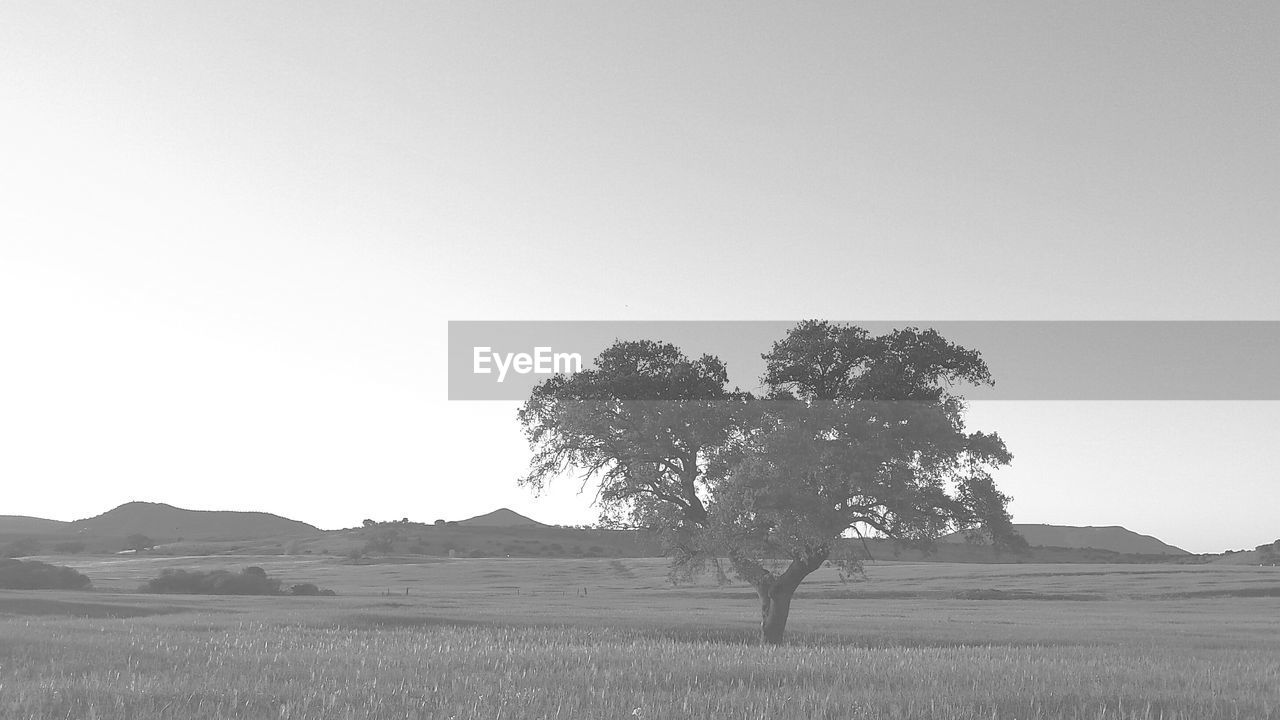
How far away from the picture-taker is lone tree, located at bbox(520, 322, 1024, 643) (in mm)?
29859

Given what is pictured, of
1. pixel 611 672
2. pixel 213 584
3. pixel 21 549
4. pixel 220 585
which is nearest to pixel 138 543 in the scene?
pixel 21 549

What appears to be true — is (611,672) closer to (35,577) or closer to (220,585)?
(220,585)

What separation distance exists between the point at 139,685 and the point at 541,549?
553 ft

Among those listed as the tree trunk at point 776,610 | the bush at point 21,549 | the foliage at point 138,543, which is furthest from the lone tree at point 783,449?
the foliage at point 138,543

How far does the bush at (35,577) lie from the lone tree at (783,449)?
55647 millimetres

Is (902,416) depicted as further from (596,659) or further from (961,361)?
(596,659)

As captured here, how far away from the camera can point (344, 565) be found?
405 feet

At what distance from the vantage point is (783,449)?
30234 millimetres

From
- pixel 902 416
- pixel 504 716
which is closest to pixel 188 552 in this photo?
pixel 902 416

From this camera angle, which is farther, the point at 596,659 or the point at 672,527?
the point at 672,527

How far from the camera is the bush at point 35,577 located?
233 ft

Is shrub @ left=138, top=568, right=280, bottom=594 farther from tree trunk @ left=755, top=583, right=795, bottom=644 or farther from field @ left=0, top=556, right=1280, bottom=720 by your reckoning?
tree trunk @ left=755, top=583, right=795, bottom=644

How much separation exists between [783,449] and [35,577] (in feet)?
220

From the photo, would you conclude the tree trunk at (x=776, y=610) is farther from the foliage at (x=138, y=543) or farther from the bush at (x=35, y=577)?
the foliage at (x=138, y=543)
